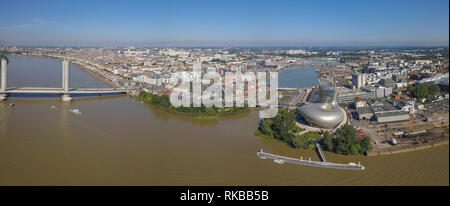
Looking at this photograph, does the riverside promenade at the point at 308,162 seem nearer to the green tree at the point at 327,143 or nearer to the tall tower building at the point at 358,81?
the green tree at the point at 327,143

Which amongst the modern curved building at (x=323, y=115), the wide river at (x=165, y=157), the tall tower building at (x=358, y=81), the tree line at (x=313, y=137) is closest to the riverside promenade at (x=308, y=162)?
the wide river at (x=165, y=157)

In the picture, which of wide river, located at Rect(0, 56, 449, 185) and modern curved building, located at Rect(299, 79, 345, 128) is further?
modern curved building, located at Rect(299, 79, 345, 128)

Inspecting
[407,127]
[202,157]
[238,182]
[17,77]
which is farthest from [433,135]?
[17,77]

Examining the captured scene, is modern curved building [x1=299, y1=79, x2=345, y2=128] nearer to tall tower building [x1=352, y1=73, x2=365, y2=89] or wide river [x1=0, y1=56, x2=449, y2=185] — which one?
wide river [x1=0, y1=56, x2=449, y2=185]

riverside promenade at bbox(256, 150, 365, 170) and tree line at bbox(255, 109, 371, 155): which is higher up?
tree line at bbox(255, 109, 371, 155)

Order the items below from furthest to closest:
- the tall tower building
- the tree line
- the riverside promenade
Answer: the tall tower building, the tree line, the riverside promenade

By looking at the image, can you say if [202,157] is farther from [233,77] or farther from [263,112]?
[233,77]

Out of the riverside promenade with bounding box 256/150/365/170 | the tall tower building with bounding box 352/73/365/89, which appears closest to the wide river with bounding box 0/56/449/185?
the riverside promenade with bounding box 256/150/365/170

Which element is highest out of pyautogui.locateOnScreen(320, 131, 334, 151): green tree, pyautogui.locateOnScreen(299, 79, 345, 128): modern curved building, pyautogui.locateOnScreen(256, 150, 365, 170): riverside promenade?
pyautogui.locateOnScreen(299, 79, 345, 128): modern curved building
